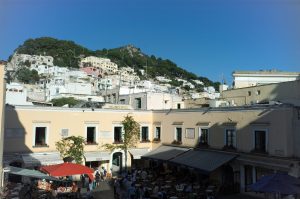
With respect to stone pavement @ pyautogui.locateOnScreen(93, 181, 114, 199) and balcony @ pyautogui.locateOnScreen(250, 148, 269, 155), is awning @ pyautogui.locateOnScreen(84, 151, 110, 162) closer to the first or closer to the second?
stone pavement @ pyautogui.locateOnScreen(93, 181, 114, 199)

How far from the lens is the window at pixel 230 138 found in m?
22.2

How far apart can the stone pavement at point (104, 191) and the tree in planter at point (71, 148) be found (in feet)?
9.20

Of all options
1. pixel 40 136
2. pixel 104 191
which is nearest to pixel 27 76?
pixel 40 136

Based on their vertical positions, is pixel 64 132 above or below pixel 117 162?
above

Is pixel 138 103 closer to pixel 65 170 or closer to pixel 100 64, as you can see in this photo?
pixel 65 170

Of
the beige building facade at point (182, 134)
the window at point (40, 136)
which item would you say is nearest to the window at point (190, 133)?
the beige building facade at point (182, 134)

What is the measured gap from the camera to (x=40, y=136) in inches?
989

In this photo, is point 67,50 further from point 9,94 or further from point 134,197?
point 134,197

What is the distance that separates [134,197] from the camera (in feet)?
66.7

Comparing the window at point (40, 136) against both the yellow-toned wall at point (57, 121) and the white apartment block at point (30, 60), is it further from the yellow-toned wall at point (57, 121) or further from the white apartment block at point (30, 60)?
the white apartment block at point (30, 60)

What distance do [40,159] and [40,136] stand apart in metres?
1.89

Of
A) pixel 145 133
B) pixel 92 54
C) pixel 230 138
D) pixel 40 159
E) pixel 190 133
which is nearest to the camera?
pixel 230 138

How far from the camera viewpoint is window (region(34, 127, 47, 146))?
24.9 meters

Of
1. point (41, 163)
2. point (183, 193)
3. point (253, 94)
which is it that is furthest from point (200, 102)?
point (41, 163)
